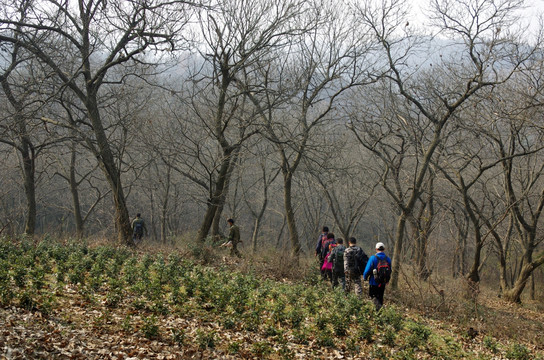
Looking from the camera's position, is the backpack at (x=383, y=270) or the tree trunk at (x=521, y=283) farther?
the tree trunk at (x=521, y=283)

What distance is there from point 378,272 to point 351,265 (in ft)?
3.65

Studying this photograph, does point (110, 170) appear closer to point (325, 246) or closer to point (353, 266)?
point (325, 246)

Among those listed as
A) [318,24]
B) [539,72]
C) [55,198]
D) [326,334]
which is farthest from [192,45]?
[55,198]

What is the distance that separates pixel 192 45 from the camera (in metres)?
13.3

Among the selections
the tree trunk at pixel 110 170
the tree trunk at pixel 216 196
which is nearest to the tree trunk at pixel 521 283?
the tree trunk at pixel 216 196

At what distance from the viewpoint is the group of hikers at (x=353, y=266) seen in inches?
399

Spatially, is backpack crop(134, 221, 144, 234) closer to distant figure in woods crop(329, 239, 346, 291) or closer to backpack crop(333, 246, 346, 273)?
distant figure in woods crop(329, 239, 346, 291)

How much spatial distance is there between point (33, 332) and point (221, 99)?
9790mm

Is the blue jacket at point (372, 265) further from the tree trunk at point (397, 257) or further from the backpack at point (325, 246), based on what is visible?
the tree trunk at point (397, 257)

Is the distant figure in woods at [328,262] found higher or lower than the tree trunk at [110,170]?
lower

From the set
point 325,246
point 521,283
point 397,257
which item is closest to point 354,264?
point 325,246

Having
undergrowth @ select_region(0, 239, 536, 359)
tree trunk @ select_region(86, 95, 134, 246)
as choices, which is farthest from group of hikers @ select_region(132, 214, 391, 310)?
tree trunk @ select_region(86, 95, 134, 246)

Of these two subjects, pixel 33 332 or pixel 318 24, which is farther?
pixel 318 24

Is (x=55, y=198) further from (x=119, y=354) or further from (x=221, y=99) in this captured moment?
(x=119, y=354)
